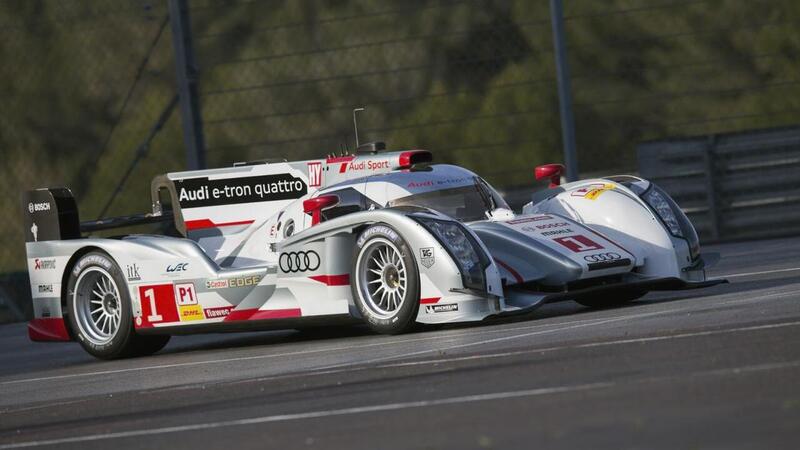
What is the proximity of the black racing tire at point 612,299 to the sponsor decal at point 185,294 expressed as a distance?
2.31 metres

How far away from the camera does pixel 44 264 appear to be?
33.9 feet

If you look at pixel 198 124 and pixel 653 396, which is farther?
pixel 198 124

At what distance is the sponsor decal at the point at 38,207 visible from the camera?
10.4m

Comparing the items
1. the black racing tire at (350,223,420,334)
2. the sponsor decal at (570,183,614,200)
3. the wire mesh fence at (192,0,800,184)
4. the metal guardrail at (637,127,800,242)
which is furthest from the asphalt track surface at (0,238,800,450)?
the wire mesh fence at (192,0,800,184)

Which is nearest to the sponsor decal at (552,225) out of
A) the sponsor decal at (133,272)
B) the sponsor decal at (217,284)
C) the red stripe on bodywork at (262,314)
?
the red stripe on bodywork at (262,314)

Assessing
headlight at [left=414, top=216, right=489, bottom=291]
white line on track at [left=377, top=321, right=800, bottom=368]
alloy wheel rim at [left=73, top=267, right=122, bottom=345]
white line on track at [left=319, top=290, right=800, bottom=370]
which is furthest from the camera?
alloy wheel rim at [left=73, top=267, right=122, bottom=345]

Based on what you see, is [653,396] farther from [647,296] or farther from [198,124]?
[198,124]

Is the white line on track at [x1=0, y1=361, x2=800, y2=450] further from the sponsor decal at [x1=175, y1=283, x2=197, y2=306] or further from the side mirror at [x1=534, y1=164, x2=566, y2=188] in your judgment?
the side mirror at [x1=534, y1=164, x2=566, y2=188]

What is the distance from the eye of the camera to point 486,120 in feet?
49.2

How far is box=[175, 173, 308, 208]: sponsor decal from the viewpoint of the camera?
10.2 m

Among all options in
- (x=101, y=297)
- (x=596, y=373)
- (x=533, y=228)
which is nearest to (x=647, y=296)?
(x=533, y=228)

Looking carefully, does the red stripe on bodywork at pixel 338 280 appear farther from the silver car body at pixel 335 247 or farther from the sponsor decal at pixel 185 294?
the sponsor decal at pixel 185 294

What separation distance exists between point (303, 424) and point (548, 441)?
1214 millimetres

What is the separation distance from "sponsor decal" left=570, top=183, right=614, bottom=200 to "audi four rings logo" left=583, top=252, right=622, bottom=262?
78cm
